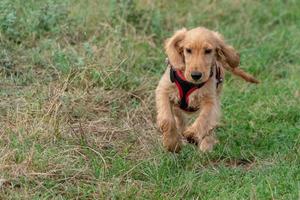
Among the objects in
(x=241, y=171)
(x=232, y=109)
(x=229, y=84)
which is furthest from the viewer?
(x=229, y=84)

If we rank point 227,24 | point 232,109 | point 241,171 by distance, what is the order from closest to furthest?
point 241,171 → point 232,109 → point 227,24

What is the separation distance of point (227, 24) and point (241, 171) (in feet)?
13.4

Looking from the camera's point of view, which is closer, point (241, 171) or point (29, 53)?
point (241, 171)

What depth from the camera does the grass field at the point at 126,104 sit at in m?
5.14

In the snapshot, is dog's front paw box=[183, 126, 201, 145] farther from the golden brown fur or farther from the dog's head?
the dog's head

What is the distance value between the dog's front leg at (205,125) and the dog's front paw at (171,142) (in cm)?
8

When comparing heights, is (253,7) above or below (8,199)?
below

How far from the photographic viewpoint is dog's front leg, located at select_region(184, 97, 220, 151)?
A: 558 cm

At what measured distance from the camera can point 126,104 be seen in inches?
268

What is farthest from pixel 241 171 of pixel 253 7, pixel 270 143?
pixel 253 7

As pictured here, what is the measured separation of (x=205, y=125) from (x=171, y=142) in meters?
0.28

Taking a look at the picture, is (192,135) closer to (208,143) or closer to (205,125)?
(205,125)

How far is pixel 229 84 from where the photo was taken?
7.73 meters

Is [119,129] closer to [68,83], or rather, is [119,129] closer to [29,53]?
[68,83]
